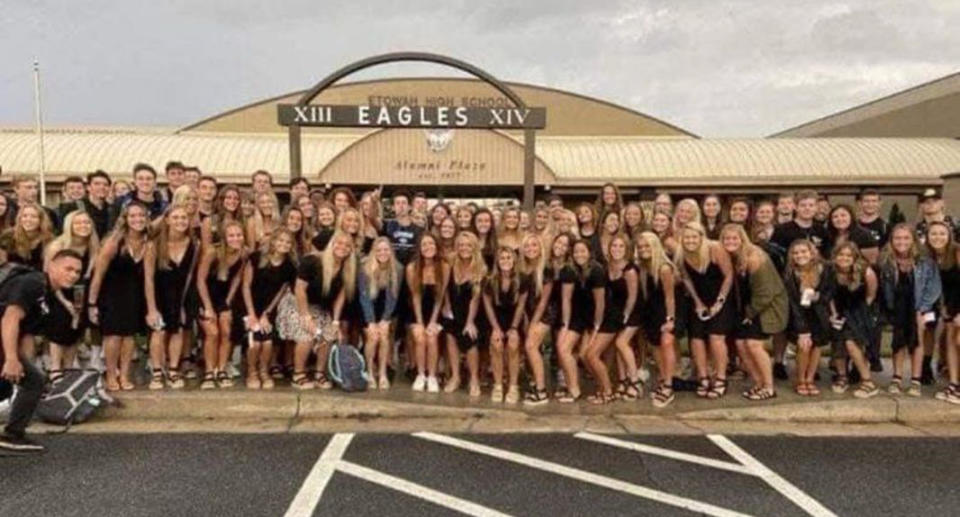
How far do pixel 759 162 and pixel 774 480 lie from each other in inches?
1026

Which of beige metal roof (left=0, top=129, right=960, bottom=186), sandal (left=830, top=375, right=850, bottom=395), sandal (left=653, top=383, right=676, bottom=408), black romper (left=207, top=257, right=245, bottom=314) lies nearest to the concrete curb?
sandal (left=653, top=383, right=676, bottom=408)

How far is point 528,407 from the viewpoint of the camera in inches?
238

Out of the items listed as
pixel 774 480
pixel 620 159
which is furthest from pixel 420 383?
pixel 620 159

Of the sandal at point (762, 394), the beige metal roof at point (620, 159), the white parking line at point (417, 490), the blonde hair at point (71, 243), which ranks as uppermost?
the beige metal roof at point (620, 159)

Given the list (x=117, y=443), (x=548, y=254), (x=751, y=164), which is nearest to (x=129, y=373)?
(x=117, y=443)

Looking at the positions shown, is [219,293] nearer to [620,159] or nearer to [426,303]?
[426,303]

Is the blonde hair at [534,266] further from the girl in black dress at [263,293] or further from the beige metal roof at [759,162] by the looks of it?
the beige metal roof at [759,162]

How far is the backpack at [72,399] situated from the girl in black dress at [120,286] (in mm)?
425

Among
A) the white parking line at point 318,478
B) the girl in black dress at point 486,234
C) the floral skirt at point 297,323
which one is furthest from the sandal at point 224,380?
the girl in black dress at point 486,234

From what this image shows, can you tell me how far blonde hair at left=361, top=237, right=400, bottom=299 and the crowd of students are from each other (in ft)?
0.04

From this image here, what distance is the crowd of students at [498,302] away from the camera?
19.9 feet

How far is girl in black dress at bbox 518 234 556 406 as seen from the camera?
20.1 ft

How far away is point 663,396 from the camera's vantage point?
612 cm

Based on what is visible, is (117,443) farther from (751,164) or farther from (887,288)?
(751,164)
